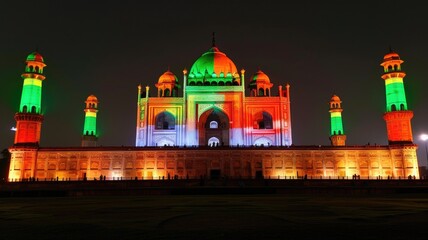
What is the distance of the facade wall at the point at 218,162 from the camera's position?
28.2 metres

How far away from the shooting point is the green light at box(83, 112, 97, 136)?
37.0 metres

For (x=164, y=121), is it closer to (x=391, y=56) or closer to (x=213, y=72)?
(x=213, y=72)

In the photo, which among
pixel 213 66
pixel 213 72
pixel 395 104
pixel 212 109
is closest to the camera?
pixel 395 104

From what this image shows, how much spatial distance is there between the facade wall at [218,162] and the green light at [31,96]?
11.4 ft

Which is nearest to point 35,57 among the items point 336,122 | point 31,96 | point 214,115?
point 31,96

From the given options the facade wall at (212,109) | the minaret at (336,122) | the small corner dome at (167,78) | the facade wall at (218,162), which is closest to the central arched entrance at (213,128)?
the facade wall at (212,109)

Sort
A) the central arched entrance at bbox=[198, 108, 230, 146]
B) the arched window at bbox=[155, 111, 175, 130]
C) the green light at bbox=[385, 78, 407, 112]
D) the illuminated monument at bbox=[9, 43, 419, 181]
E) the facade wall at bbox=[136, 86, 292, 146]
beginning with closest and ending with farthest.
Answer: the illuminated monument at bbox=[9, 43, 419, 181], the green light at bbox=[385, 78, 407, 112], the facade wall at bbox=[136, 86, 292, 146], the central arched entrance at bbox=[198, 108, 230, 146], the arched window at bbox=[155, 111, 175, 130]

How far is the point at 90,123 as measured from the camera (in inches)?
1464

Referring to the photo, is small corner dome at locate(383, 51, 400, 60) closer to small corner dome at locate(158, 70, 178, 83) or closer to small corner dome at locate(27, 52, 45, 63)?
small corner dome at locate(158, 70, 178, 83)

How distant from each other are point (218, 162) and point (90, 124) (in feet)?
50.9

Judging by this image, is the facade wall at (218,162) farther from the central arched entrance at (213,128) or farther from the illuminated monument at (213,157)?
the central arched entrance at (213,128)

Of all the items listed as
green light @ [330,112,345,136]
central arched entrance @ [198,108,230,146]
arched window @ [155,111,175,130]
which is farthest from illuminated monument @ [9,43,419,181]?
green light @ [330,112,345,136]

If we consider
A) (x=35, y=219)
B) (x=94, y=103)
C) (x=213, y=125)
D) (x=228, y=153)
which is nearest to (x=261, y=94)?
(x=213, y=125)

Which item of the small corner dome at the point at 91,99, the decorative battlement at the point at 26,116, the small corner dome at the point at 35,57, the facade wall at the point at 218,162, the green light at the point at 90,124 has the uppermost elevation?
the small corner dome at the point at 35,57
